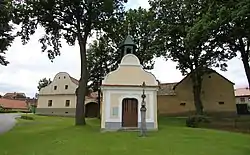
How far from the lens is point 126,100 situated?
24500mm

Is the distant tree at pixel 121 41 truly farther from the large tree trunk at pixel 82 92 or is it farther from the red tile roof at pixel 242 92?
the red tile roof at pixel 242 92

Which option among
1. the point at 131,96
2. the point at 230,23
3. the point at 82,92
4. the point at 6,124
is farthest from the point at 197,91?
the point at 6,124

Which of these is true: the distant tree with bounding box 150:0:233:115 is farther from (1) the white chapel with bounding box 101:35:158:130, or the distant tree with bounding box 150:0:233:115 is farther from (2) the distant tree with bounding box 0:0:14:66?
(2) the distant tree with bounding box 0:0:14:66

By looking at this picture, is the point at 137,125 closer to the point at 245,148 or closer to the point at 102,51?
the point at 245,148

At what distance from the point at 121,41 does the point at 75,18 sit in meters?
8.15

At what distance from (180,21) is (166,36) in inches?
96.7

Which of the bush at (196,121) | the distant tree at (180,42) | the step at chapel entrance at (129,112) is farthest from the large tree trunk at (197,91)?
the step at chapel entrance at (129,112)

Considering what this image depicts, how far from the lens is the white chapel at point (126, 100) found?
78.2 ft

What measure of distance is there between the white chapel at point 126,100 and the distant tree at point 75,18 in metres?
4.07

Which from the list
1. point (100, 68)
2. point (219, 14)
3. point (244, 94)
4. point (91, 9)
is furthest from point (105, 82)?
point (244, 94)

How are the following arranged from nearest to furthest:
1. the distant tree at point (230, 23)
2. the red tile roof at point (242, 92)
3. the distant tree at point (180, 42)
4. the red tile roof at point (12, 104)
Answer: the distant tree at point (230, 23) < the distant tree at point (180, 42) < the red tile roof at point (12, 104) < the red tile roof at point (242, 92)

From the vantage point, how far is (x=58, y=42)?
3044 centimetres

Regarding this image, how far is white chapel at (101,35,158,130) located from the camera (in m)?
23.8

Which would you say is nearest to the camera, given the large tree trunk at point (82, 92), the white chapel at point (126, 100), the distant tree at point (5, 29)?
the distant tree at point (5, 29)
